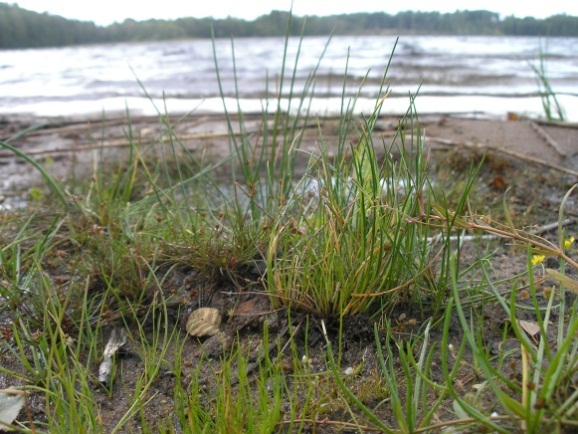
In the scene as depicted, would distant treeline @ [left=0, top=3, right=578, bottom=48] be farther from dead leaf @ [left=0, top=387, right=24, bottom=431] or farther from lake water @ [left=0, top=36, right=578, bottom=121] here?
dead leaf @ [left=0, top=387, right=24, bottom=431]

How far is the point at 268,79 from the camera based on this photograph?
4.38m

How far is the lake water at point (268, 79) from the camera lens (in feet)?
19.0

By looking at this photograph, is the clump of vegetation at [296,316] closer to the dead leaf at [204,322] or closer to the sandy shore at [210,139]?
the dead leaf at [204,322]

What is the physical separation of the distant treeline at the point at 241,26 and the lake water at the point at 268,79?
16.3 inches

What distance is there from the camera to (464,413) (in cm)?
114

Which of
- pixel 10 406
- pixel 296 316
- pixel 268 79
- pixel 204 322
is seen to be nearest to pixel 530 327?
pixel 296 316

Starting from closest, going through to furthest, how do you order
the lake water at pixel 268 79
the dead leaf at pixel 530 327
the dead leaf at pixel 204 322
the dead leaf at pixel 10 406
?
the dead leaf at pixel 10 406 < the dead leaf at pixel 530 327 < the dead leaf at pixel 204 322 < the lake water at pixel 268 79

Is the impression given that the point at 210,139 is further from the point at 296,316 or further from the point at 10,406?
the point at 10,406

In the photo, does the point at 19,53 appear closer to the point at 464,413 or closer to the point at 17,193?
the point at 17,193

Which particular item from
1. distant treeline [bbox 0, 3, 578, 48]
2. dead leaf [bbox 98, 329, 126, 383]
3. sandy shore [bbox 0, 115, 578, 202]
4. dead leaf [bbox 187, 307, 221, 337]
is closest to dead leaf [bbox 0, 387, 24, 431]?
dead leaf [bbox 98, 329, 126, 383]

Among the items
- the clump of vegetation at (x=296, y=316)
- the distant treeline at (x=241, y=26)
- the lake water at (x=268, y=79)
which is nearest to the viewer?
the clump of vegetation at (x=296, y=316)

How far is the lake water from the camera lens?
580 cm

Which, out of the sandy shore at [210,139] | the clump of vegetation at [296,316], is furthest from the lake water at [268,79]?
the clump of vegetation at [296,316]

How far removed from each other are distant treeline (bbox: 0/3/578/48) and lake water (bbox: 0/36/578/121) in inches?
16.3
